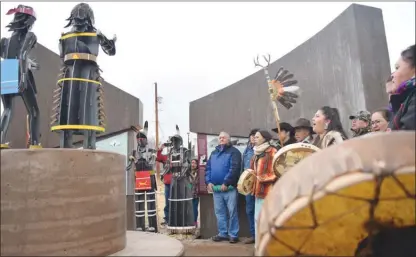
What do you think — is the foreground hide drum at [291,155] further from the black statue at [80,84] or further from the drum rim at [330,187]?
the black statue at [80,84]

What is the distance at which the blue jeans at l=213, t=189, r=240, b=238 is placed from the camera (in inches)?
210

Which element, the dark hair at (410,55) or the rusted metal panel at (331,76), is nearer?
the dark hair at (410,55)

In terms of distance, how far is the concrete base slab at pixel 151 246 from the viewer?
264cm

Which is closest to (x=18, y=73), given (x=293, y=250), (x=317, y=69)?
(x=293, y=250)

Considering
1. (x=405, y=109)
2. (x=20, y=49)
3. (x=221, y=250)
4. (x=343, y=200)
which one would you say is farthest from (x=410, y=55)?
(x=20, y=49)

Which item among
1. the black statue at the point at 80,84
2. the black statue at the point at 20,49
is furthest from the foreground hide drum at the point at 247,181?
the black statue at the point at 20,49

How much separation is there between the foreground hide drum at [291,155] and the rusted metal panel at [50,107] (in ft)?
14.0

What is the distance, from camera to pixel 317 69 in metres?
5.81

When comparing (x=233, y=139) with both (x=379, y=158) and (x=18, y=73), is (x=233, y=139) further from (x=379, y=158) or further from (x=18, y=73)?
(x=379, y=158)

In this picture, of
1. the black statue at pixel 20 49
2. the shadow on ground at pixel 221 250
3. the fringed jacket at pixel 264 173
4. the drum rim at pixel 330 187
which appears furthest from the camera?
the shadow on ground at pixel 221 250

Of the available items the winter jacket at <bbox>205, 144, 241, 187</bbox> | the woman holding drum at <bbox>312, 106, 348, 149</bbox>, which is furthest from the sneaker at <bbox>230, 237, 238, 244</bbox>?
the woman holding drum at <bbox>312, 106, 348, 149</bbox>

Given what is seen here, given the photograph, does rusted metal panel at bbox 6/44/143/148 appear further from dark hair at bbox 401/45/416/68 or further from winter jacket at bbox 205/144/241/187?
dark hair at bbox 401/45/416/68

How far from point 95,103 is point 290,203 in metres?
2.90

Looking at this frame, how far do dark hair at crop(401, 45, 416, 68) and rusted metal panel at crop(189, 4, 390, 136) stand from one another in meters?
2.92
